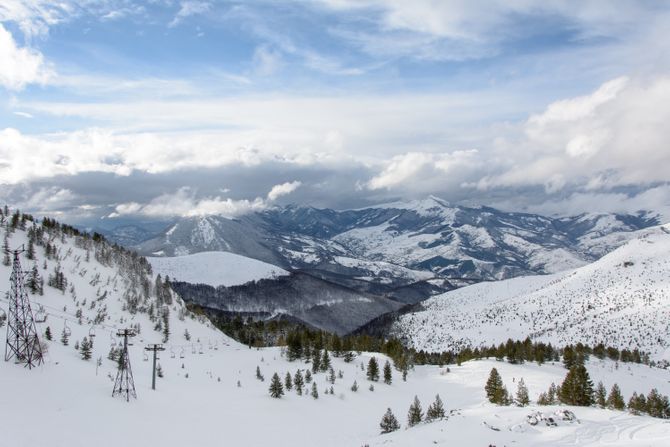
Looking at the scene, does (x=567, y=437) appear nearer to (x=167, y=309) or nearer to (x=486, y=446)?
(x=486, y=446)

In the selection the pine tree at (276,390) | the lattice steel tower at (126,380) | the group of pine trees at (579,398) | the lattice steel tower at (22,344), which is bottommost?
the group of pine trees at (579,398)

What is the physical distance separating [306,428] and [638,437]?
35.1 m

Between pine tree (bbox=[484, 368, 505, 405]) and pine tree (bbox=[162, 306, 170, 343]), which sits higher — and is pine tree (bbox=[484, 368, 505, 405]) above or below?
below

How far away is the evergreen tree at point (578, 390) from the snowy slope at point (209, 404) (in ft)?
49.0

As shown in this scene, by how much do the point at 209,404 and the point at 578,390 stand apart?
56372 mm

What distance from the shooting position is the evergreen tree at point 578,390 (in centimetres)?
7362

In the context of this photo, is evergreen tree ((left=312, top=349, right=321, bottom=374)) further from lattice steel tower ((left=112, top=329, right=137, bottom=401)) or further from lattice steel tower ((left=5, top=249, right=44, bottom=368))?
lattice steel tower ((left=5, top=249, right=44, bottom=368))

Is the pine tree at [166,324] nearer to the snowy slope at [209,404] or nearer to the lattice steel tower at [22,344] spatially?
the snowy slope at [209,404]

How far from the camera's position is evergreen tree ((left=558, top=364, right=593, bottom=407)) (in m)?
73.6

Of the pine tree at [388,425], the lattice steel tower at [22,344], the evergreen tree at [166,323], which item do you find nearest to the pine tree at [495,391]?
the pine tree at [388,425]

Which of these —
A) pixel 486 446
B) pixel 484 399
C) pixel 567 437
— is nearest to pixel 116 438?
pixel 486 446

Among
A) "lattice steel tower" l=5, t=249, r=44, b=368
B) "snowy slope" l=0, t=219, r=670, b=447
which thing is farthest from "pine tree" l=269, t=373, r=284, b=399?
"lattice steel tower" l=5, t=249, r=44, b=368

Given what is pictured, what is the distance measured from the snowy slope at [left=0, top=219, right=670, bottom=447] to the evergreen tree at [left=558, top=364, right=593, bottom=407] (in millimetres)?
14946

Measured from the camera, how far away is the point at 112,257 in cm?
13375
